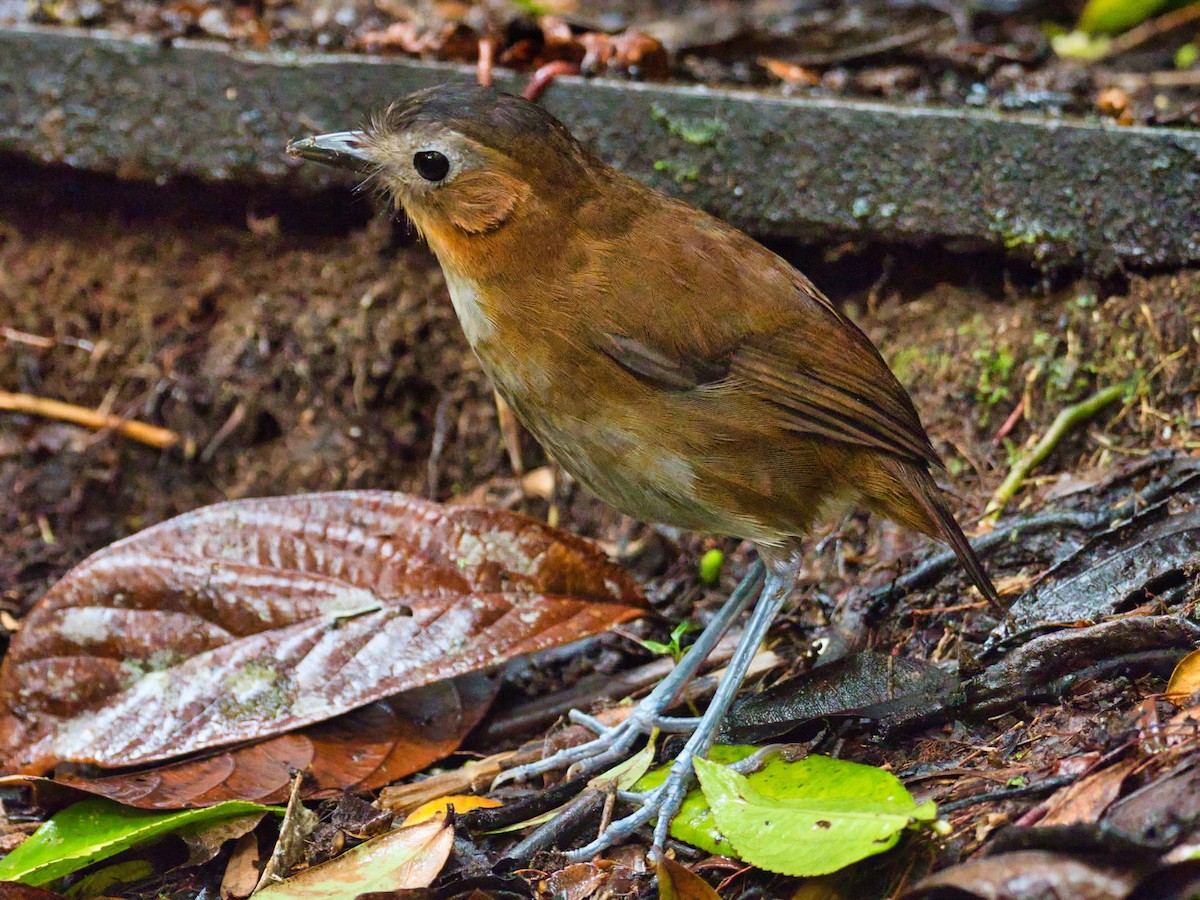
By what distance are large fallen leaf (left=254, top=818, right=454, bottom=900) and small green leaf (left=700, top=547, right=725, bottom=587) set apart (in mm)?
1361

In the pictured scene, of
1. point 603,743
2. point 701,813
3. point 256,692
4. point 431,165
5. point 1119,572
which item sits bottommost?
point 603,743

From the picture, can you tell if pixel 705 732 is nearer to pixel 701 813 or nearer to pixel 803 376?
pixel 701 813

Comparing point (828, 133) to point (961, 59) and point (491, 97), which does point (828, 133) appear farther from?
point (491, 97)

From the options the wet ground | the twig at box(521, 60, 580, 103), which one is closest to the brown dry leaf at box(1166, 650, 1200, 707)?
the wet ground

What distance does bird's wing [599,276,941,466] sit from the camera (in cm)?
261

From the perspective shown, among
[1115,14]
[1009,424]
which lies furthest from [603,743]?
[1115,14]

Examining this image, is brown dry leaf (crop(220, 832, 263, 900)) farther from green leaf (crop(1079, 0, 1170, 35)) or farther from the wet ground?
green leaf (crop(1079, 0, 1170, 35))

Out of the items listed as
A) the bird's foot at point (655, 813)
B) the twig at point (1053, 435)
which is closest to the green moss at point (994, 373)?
the twig at point (1053, 435)

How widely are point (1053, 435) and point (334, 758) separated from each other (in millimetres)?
2103

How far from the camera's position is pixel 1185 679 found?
2119 millimetres

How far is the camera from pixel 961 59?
3.89 metres

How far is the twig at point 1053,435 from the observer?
125 inches

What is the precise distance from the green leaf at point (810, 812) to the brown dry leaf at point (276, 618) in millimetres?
755

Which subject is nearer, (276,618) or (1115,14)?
(276,618)
